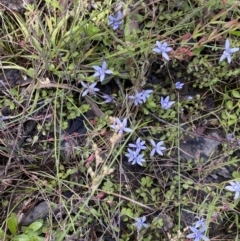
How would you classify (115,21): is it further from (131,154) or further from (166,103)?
(131,154)

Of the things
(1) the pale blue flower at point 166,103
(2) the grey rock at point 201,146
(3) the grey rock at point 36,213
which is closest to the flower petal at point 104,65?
(1) the pale blue flower at point 166,103

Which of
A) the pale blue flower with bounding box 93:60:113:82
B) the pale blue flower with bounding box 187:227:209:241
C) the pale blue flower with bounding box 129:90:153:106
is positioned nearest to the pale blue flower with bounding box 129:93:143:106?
the pale blue flower with bounding box 129:90:153:106

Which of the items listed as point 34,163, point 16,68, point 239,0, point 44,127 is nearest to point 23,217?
point 34,163

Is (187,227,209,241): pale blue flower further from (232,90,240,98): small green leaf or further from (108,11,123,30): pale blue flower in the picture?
(108,11,123,30): pale blue flower

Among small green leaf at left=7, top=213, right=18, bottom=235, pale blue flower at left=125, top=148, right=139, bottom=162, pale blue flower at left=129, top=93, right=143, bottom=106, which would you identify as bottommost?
small green leaf at left=7, top=213, right=18, bottom=235

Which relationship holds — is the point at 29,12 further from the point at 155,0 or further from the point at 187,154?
the point at 187,154

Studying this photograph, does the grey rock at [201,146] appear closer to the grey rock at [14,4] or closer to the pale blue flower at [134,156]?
the pale blue flower at [134,156]

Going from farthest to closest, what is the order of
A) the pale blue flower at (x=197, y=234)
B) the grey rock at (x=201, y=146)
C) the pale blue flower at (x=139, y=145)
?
the grey rock at (x=201, y=146)
the pale blue flower at (x=139, y=145)
the pale blue flower at (x=197, y=234)
